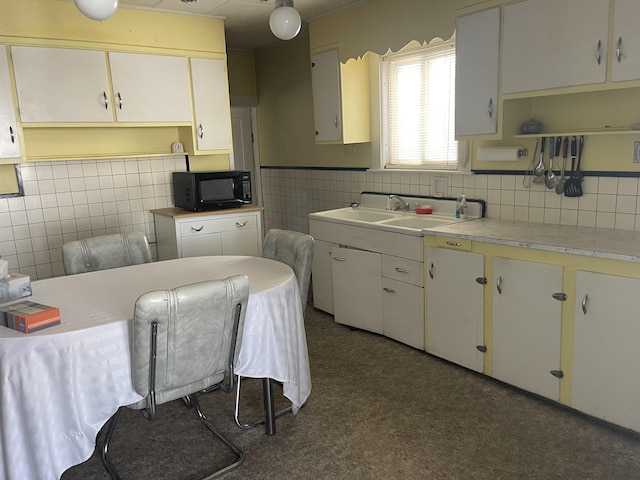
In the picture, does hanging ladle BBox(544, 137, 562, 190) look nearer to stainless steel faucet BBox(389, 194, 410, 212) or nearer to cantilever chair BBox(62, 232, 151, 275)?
stainless steel faucet BBox(389, 194, 410, 212)

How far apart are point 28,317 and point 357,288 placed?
2.38m

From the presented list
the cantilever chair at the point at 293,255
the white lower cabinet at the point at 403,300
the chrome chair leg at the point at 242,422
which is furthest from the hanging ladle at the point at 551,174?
the chrome chair leg at the point at 242,422

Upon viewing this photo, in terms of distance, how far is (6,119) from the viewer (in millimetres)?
3471

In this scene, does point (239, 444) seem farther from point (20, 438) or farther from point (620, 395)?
→ point (620, 395)

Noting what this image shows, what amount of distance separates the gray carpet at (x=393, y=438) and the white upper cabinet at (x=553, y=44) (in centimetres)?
175

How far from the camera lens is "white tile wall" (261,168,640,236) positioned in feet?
9.20

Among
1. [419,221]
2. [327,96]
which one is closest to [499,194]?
[419,221]

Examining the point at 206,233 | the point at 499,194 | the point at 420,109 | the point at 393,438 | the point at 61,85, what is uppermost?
the point at 61,85

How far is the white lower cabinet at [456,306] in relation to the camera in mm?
2947

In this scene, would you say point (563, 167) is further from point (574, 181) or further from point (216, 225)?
point (216, 225)

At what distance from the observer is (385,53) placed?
374cm

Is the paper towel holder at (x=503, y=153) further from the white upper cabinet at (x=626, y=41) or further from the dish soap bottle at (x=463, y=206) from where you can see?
the white upper cabinet at (x=626, y=41)

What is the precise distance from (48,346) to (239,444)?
3.60 ft

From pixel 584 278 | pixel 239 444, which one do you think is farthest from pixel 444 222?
pixel 239 444
